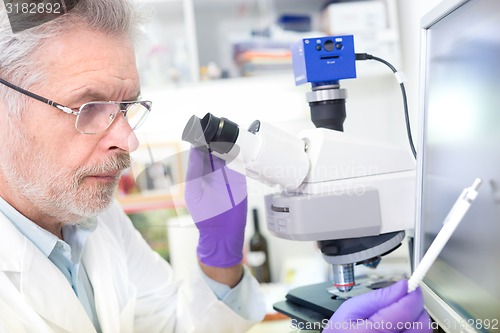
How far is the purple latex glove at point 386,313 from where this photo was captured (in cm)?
69

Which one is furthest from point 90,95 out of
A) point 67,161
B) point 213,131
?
point 213,131

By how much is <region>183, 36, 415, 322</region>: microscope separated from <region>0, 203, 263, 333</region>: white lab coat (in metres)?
0.44

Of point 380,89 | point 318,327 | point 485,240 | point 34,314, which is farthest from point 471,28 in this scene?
point 380,89

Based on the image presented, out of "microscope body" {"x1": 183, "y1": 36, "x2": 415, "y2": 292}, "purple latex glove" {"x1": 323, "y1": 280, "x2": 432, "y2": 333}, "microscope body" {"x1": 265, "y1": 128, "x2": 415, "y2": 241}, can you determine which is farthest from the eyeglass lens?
"purple latex glove" {"x1": 323, "y1": 280, "x2": 432, "y2": 333}

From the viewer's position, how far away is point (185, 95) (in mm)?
2154

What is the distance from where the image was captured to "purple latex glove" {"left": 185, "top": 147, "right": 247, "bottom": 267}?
92 centimetres

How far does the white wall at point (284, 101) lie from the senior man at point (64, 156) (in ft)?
2.77

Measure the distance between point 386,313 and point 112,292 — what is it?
752mm

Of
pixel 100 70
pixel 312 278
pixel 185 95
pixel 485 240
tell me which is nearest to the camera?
pixel 485 240

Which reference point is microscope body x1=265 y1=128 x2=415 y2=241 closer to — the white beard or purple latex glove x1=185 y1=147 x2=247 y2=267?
purple latex glove x1=185 y1=147 x2=247 y2=267

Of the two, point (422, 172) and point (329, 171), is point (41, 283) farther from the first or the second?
point (422, 172)

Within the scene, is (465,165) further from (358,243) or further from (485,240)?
(358,243)

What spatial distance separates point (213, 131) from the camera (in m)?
0.79

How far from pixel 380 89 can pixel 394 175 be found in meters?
1.57
